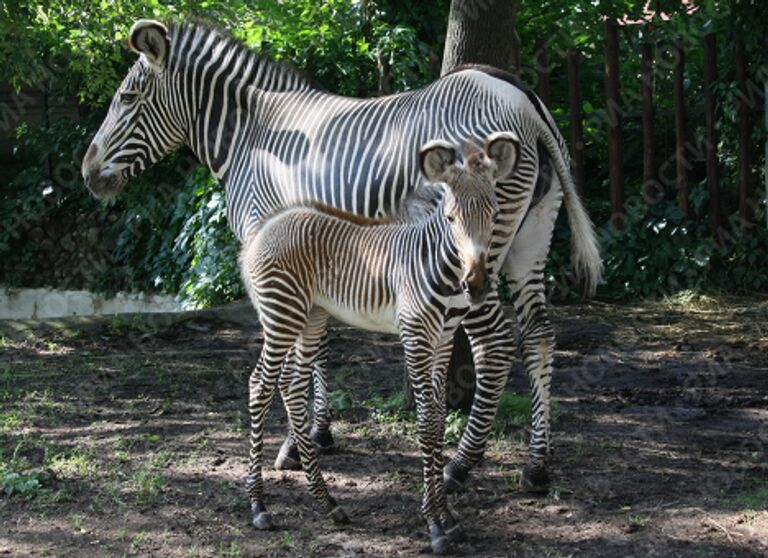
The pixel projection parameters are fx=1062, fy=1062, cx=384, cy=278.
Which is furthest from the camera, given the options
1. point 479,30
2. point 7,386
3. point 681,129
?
point 681,129

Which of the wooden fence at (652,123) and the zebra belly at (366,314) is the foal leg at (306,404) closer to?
the zebra belly at (366,314)

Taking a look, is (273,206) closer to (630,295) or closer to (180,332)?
(180,332)

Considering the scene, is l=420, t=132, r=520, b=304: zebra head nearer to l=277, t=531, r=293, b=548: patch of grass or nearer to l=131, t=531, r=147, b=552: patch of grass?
l=277, t=531, r=293, b=548: patch of grass

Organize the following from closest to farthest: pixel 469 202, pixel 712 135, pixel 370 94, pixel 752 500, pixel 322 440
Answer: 1. pixel 469 202
2. pixel 752 500
3. pixel 322 440
4. pixel 712 135
5. pixel 370 94

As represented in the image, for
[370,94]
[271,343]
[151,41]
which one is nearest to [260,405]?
[271,343]

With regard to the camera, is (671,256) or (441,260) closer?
(441,260)

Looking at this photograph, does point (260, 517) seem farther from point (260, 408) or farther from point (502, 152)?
point (502, 152)

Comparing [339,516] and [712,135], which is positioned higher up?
[712,135]

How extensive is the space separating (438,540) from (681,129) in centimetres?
753

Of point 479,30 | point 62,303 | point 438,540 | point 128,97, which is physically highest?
point 479,30

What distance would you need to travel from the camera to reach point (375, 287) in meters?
5.54

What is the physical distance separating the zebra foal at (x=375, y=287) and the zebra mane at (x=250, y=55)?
1.65 meters

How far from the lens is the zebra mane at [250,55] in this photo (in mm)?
7180

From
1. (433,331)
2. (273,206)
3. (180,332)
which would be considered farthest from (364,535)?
(180,332)
